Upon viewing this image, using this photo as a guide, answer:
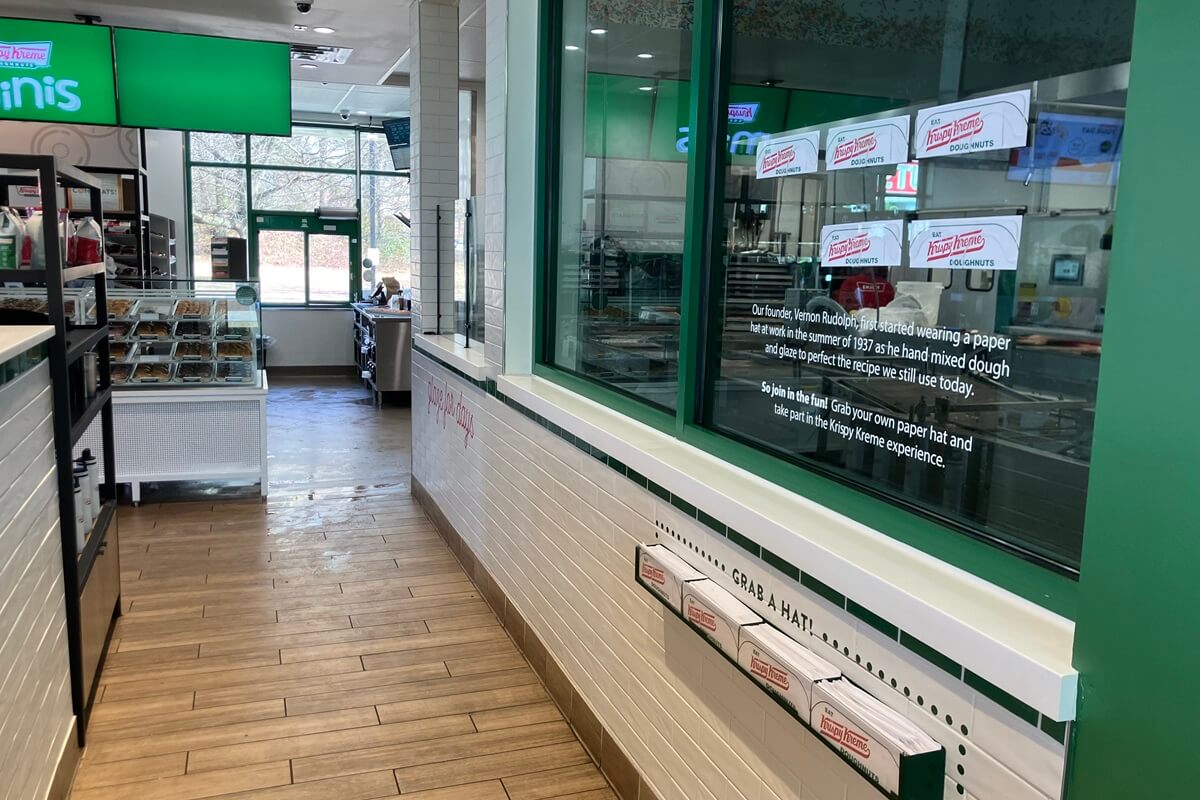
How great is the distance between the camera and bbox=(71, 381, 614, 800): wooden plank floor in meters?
2.89

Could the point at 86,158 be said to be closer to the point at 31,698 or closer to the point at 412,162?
the point at 412,162

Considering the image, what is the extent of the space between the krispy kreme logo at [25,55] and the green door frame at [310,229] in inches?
275

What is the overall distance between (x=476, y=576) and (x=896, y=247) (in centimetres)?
332

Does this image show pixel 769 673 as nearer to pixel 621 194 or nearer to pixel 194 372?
pixel 621 194

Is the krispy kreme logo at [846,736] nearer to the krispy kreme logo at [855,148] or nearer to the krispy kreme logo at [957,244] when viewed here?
the krispy kreme logo at [957,244]

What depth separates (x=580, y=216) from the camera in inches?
139

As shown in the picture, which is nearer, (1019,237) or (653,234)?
(1019,237)

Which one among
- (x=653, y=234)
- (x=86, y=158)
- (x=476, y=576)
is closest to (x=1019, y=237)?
(x=653, y=234)

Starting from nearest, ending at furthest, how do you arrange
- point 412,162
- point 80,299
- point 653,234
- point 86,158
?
point 653,234 < point 80,299 < point 412,162 < point 86,158

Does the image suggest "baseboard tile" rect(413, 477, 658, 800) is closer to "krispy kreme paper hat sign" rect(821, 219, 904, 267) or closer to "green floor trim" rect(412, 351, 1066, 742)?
"green floor trim" rect(412, 351, 1066, 742)

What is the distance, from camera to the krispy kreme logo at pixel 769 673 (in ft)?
5.68

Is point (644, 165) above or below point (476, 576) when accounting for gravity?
above

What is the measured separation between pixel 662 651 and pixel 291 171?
11.8 m

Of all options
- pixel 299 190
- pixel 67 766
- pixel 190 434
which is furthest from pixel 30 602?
pixel 299 190
